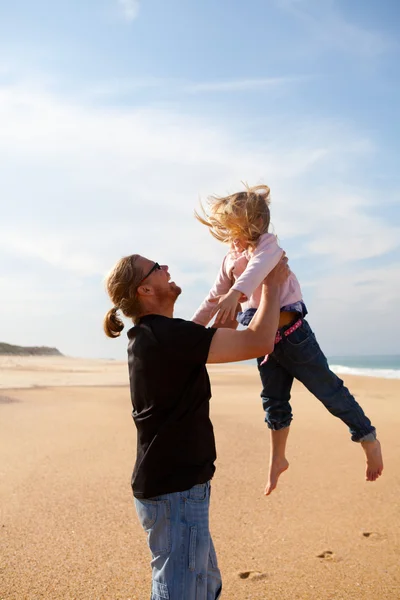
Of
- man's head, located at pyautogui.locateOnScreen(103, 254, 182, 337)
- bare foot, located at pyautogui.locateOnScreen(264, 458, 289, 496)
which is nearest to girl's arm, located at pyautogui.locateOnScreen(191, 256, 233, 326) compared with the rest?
man's head, located at pyautogui.locateOnScreen(103, 254, 182, 337)

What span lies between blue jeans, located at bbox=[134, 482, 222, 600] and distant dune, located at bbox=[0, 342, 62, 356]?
4981 cm

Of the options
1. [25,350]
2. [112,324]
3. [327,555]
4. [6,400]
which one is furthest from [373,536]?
[25,350]

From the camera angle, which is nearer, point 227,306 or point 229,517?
point 227,306

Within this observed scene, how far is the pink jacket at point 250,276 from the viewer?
350 centimetres

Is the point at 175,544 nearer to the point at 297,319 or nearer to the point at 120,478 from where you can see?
the point at 297,319

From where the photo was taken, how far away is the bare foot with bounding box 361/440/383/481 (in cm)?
399

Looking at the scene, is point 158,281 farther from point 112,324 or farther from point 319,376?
point 319,376

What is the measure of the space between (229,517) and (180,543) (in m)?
2.97

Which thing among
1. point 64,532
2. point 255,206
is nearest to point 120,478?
point 64,532

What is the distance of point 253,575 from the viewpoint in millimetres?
4629

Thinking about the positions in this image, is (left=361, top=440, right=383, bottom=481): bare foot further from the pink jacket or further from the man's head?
the man's head

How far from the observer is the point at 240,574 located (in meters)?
4.66

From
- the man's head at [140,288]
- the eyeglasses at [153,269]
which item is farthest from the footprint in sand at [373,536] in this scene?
the eyeglasses at [153,269]

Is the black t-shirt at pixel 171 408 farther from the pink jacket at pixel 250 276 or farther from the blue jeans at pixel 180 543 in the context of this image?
the pink jacket at pixel 250 276
